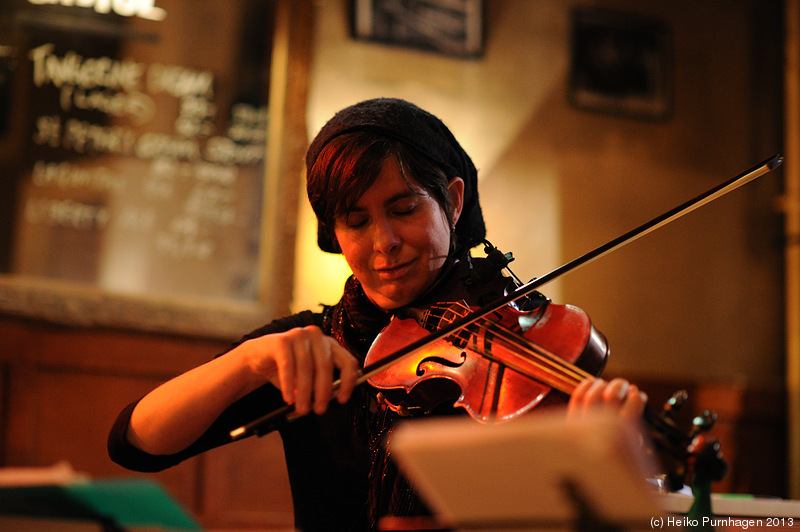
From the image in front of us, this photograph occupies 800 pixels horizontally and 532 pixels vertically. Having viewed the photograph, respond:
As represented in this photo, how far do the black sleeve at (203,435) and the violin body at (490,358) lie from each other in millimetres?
195

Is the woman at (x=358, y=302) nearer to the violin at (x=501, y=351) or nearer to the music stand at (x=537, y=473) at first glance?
the violin at (x=501, y=351)

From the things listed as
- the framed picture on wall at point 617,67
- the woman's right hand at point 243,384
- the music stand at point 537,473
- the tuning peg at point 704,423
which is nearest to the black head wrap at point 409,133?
the woman's right hand at point 243,384

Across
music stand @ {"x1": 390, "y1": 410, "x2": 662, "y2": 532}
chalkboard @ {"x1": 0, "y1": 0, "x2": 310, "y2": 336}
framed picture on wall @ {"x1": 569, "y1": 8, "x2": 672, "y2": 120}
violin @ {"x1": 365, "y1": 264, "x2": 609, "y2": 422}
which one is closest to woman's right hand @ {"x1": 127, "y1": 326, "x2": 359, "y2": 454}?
violin @ {"x1": 365, "y1": 264, "x2": 609, "y2": 422}

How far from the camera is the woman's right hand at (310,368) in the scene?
0.87 meters

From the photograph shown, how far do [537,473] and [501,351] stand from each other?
22.5 inches

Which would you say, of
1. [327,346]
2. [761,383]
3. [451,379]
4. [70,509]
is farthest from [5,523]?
[761,383]

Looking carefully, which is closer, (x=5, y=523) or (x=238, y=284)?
(x=5, y=523)

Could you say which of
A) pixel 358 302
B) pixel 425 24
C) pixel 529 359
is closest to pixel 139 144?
pixel 425 24

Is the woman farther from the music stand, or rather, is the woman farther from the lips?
the music stand

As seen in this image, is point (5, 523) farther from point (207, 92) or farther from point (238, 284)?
Result: point (207, 92)

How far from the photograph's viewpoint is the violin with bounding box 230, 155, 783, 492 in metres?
1.01

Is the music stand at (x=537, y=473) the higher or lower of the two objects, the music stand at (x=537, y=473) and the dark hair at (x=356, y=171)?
the lower

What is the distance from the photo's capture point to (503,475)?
519 mm

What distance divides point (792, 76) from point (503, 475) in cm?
306
